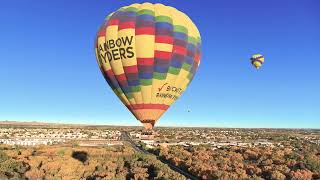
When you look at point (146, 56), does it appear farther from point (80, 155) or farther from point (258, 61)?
point (258, 61)

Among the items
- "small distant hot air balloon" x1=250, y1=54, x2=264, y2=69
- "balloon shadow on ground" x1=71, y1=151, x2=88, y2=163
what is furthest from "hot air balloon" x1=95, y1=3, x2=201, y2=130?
"small distant hot air balloon" x1=250, y1=54, x2=264, y2=69

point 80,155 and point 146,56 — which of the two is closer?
point 146,56

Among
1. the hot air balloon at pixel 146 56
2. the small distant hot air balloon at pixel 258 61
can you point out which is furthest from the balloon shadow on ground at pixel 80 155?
the hot air balloon at pixel 146 56

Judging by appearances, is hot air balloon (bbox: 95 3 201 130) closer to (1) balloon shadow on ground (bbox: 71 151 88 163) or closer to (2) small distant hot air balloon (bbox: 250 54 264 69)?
(1) balloon shadow on ground (bbox: 71 151 88 163)

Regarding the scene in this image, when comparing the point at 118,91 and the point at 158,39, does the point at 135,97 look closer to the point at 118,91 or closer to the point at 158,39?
the point at 118,91

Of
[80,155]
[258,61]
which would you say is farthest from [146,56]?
[258,61]

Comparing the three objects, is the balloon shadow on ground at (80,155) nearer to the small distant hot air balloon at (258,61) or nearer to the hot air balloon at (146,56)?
the small distant hot air balloon at (258,61)

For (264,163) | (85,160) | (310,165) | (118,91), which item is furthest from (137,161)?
(118,91)
